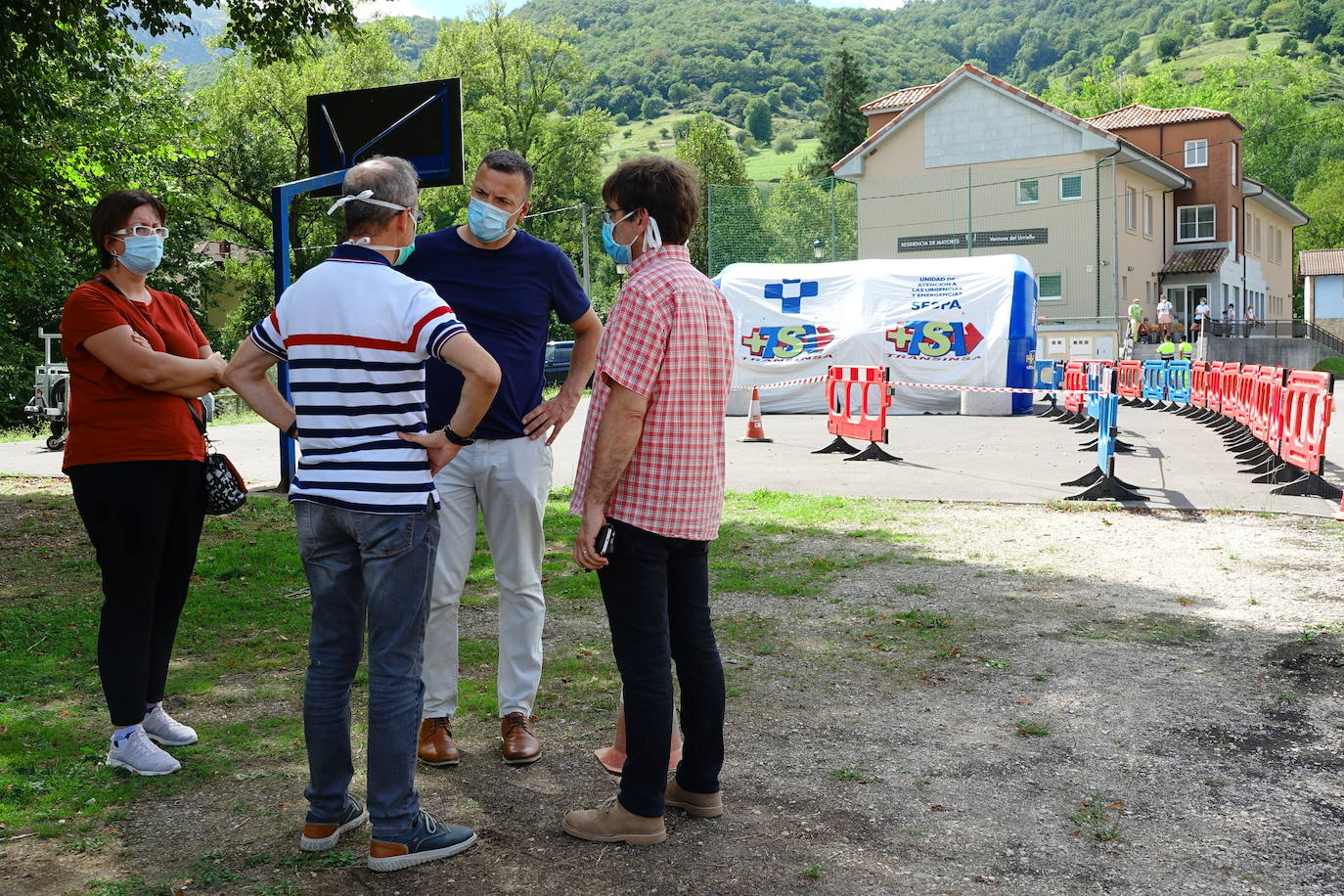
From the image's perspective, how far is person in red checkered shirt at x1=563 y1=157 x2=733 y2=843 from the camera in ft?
10.8

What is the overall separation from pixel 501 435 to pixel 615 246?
0.89 metres

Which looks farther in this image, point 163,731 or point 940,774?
point 163,731

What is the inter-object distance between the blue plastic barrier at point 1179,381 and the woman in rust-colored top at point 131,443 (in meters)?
20.7

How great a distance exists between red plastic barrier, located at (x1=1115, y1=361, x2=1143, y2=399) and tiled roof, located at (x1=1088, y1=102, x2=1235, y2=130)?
26.2 meters

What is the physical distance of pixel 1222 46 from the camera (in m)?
150

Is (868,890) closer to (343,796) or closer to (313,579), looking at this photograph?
(343,796)

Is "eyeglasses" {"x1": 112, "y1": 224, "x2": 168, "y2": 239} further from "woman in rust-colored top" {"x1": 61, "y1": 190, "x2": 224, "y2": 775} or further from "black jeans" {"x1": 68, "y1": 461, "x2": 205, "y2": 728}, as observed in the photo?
"black jeans" {"x1": 68, "y1": 461, "x2": 205, "y2": 728}

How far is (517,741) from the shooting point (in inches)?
161

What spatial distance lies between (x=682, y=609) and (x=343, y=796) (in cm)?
111

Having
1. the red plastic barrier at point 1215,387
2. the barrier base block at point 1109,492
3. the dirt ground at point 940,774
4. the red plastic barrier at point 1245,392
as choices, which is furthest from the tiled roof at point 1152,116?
the dirt ground at point 940,774

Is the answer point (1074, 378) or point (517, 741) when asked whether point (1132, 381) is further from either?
point (517, 741)

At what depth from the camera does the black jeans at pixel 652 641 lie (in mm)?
3352

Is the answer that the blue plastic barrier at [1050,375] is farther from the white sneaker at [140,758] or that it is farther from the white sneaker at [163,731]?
the white sneaker at [140,758]

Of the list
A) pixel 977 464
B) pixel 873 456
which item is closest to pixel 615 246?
pixel 977 464
